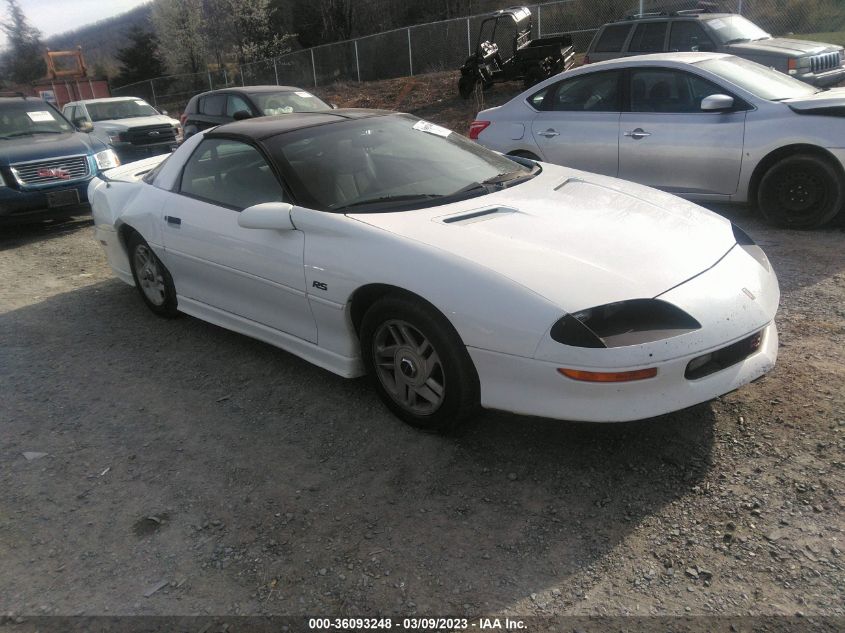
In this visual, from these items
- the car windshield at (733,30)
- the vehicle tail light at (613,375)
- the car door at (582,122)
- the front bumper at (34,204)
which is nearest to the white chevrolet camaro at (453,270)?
the vehicle tail light at (613,375)

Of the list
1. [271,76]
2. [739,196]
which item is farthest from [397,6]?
[739,196]

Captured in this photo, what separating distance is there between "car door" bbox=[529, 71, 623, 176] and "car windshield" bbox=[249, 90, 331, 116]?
534 cm

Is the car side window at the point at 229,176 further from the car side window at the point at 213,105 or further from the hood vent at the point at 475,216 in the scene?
the car side window at the point at 213,105

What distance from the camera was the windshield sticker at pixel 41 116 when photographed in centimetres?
969

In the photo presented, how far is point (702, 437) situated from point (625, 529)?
76 centimetres

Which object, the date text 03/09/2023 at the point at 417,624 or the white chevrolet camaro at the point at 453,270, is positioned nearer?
the date text 03/09/2023 at the point at 417,624

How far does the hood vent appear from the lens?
132 inches

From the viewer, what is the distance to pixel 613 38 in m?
12.2

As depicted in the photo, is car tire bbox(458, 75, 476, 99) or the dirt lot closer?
the dirt lot

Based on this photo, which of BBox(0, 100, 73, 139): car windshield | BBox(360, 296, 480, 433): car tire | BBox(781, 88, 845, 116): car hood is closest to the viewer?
BBox(360, 296, 480, 433): car tire

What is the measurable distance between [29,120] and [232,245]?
7.54 m

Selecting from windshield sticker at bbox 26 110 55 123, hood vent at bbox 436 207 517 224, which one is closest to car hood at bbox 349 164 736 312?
hood vent at bbox 436 207 517 224

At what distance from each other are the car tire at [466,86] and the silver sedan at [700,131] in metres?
10.7

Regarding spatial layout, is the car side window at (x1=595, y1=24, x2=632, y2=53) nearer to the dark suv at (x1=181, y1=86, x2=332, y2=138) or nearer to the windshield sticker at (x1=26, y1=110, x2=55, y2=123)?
the dark suv at (x1=181, y1=86, x2=332, y2=138)
